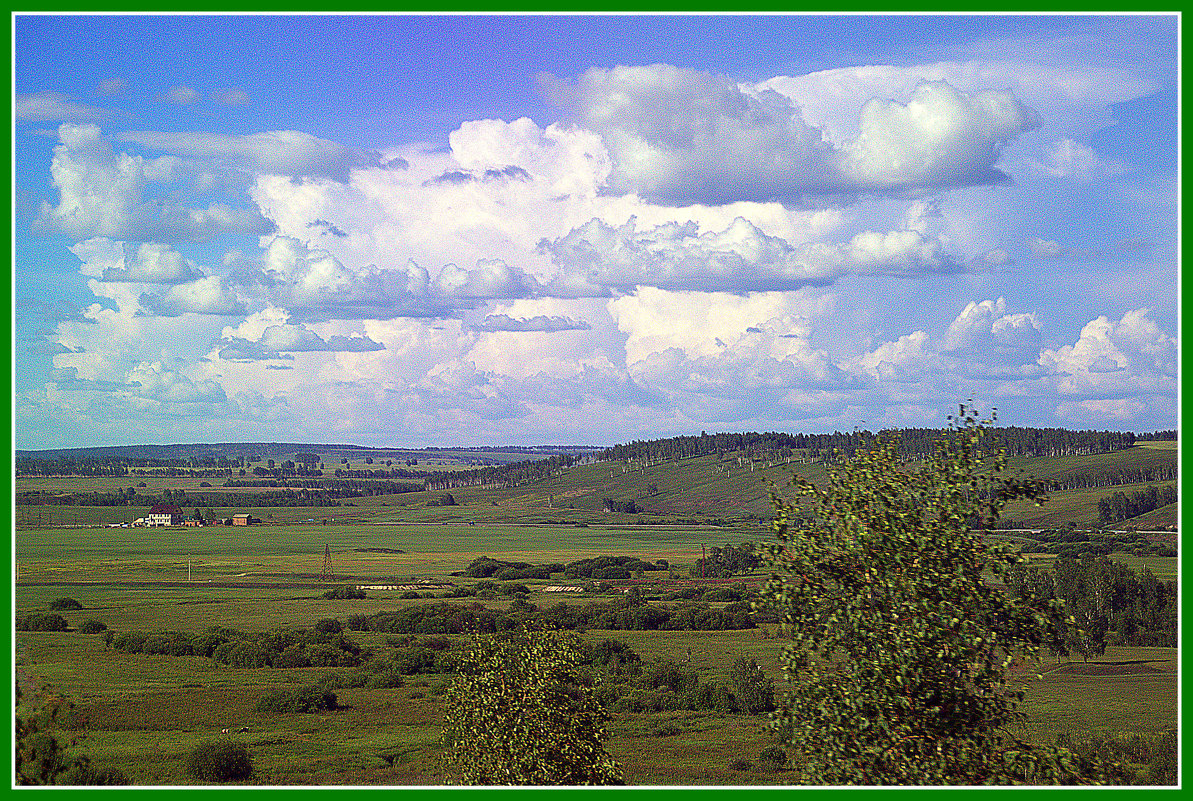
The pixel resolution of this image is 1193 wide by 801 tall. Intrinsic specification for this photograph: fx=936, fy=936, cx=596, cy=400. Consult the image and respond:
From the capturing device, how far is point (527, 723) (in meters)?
29.2

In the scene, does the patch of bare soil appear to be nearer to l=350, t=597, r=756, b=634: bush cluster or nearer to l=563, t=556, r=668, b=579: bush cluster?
l=350, t=597, r=756, b=634: bush cluster

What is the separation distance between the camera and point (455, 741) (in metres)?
30.9

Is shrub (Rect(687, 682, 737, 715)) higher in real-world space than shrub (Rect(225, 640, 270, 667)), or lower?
lower

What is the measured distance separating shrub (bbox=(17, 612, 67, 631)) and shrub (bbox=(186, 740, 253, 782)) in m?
73.2

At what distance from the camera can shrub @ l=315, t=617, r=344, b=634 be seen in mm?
109438

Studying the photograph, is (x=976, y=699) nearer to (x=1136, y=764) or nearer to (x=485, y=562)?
(x=1136, y=764)

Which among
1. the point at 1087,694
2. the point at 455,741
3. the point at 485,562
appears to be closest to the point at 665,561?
the point at 485,562

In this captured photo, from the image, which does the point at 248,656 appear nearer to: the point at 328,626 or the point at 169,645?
the point at 169,645

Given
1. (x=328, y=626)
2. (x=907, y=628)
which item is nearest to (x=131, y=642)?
(x=328, y=626)

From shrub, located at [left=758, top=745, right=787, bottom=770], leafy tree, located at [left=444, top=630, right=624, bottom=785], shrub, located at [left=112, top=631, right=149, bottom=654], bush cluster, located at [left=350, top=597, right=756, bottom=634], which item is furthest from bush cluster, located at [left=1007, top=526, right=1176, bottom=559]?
leafy tree, located at [left=444, top=630, right=624, bottom=785]

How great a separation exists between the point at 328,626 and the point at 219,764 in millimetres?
59537

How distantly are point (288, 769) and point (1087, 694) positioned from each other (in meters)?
62.2

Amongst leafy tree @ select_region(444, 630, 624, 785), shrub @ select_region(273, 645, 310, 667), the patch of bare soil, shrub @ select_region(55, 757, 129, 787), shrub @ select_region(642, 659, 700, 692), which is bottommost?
the patch of bare soil

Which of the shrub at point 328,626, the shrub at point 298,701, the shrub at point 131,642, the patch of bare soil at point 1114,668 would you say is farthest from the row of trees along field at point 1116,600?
the shrub at point 131,642
